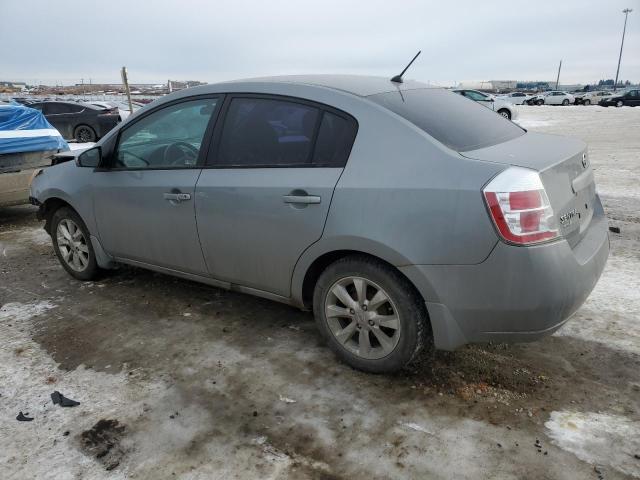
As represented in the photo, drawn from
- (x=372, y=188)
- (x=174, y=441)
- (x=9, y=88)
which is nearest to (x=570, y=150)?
(x=372, y=188)

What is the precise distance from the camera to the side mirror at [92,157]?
4.10 metres

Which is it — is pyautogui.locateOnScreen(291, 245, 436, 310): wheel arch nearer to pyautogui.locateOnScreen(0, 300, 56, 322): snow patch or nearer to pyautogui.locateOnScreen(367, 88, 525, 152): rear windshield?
pyautogui.locateOnScreen(367, 88, 525, 152): rear windshield

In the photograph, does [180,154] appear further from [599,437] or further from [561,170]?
[599,437]

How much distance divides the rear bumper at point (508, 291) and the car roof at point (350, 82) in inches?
47.1

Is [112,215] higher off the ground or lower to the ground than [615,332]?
higher

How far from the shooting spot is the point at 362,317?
116 inches

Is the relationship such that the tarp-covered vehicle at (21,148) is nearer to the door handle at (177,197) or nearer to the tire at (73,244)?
the tire at (73,244)

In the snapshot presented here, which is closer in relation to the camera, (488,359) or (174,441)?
(174,441)

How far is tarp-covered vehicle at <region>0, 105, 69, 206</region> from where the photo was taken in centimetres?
645

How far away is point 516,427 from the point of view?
256cm

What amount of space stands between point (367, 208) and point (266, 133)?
954 mm

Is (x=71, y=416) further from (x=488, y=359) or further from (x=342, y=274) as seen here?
(x=488, y=359)

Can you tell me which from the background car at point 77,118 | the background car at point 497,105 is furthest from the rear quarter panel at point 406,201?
the background car at point 497,105

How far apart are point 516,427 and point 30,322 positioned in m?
3.55
